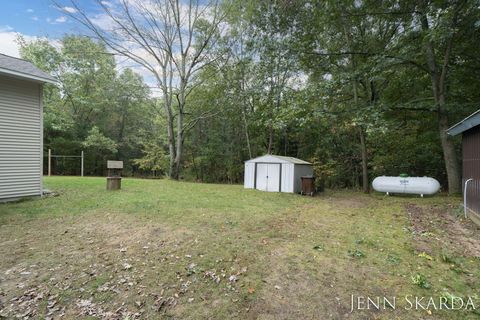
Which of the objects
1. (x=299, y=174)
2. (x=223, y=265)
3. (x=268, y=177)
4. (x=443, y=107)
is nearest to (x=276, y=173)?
(x=268, y=177)

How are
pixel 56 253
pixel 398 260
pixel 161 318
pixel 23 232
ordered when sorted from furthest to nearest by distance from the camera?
1. pixel 23 232
2. pixel 56 253
3. pixel 398 260
4. pixel 161 318

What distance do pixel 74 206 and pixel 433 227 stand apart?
8.19 m

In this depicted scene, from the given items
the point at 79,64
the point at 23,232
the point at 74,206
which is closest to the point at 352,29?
the point at 74,206

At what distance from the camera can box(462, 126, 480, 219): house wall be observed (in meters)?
5.41

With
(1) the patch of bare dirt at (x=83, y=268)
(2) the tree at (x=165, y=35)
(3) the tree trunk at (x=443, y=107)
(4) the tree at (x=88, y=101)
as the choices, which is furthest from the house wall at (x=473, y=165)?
(4) the tree at (x=88, y=101)

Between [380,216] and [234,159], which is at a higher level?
[234,159]

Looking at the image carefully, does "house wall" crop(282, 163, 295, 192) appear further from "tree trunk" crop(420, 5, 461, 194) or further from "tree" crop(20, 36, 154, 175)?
"tree" crop(20, 36, 154, 175)

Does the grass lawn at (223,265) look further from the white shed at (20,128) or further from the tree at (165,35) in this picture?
the tree at (165,35)

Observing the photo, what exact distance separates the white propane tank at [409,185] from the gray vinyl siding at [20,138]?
40.5ft

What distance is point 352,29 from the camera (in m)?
11.4

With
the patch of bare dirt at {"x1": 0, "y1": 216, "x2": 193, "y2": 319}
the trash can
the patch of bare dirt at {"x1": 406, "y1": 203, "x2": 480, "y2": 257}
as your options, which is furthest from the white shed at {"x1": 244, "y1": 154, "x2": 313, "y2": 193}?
the patch of bare dirt at {"x1": 0, "y1": 216, "x2": 193, "y2": 319}

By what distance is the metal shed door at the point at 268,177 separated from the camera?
1149cm

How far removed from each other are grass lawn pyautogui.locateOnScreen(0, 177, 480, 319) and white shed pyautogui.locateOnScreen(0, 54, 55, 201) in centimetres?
175

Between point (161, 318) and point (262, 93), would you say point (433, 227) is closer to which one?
point (161, 318)
